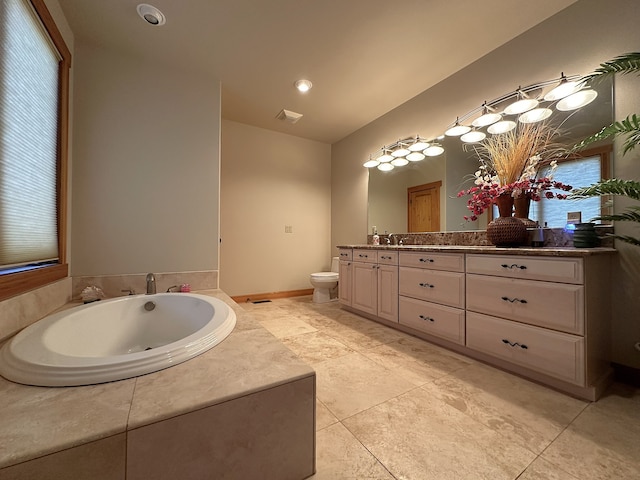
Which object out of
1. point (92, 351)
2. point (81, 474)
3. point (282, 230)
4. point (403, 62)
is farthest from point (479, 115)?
point (92, 351)

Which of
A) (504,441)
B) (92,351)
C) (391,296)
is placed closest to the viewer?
(504,441)

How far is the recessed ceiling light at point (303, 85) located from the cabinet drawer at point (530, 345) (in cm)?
252

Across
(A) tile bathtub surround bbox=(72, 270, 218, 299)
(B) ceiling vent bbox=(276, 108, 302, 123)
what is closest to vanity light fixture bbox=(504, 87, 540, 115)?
(B) ceiling vent bbox=(276, 108, 302, 123)

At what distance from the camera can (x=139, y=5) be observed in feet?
5.46

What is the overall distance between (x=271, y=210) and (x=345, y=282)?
153 cm

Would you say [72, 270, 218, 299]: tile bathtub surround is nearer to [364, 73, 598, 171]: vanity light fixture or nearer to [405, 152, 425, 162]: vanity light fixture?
[405, 152, 425, 162]: vanity light fixture

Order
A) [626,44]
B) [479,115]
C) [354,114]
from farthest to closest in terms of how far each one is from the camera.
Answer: [354,114] → [479,115] → [626,44]

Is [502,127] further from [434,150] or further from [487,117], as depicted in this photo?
[434,150]

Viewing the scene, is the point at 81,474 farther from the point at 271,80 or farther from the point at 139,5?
the point at 271,80

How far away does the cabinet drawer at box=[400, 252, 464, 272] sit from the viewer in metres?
1.84

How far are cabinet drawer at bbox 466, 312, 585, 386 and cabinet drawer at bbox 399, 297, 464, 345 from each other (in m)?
0.08

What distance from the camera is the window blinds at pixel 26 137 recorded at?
3.73 ft

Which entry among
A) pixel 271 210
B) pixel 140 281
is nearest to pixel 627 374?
pixel 140 281

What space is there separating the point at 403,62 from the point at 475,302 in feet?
6.92
